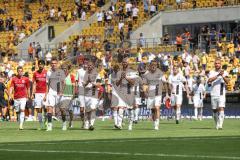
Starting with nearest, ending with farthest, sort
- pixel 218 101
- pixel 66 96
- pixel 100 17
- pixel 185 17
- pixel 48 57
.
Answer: pixel 218 101 < pixel 66 96 < pixel 48 57 < pixel 185 17 < pixel 100 17

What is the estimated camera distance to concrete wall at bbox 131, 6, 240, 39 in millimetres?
57375

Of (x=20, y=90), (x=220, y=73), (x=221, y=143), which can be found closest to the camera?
(x=221, y=143)

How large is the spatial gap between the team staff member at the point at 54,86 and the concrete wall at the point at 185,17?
28055 mm

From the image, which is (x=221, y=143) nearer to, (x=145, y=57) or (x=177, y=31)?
(x=145, y=57)

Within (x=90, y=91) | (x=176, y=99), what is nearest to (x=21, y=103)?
(x=90, y=91)

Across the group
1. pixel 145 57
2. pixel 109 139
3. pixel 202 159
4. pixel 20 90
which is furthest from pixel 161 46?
pixel 202 159

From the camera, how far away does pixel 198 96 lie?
43.4 metres

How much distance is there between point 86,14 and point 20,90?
105ft

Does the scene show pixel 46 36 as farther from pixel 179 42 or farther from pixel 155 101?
pixel 155 101

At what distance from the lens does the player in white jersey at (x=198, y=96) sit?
141 feet

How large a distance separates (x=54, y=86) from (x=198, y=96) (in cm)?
1405

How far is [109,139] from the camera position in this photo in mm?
24047

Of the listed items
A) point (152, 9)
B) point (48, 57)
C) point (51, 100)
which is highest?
point (152, 9)

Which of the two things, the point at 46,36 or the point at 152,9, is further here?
the point at 46,36
